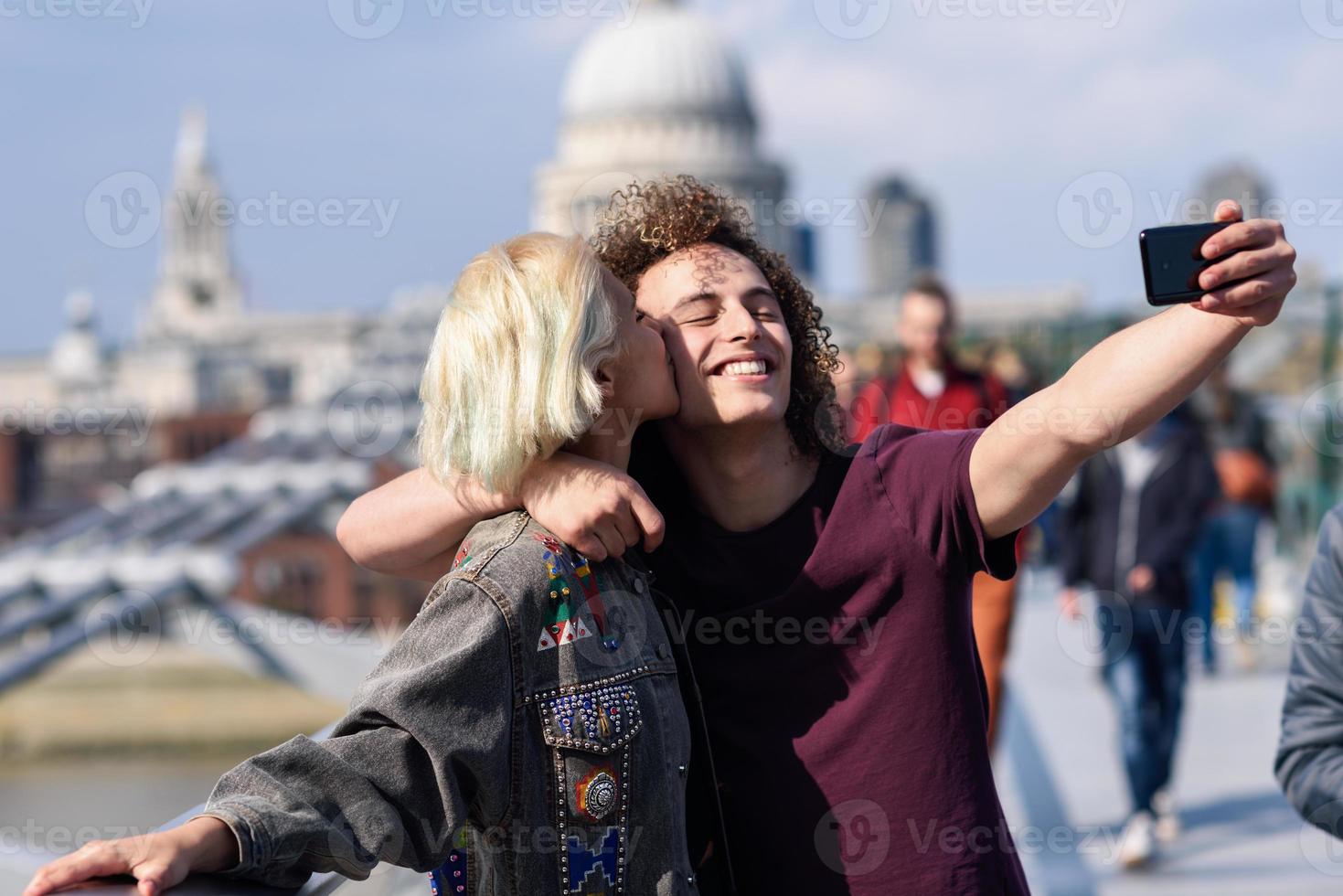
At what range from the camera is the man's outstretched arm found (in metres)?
1.46

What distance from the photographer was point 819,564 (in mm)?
1698

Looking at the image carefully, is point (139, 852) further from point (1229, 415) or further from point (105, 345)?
point (105, 345)

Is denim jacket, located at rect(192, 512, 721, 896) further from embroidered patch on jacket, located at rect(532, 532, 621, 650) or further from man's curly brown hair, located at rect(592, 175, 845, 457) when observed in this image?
man's curly brown hair, located at rect(592, 175, 845, 457)

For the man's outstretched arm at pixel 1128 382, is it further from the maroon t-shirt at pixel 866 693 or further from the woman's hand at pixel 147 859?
the woman's hand at pixel 147 859

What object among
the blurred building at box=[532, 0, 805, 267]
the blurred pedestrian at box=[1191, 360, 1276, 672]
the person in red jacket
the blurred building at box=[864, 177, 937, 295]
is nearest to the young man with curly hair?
the person in red jacket

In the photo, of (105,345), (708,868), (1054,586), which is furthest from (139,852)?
(105,345)

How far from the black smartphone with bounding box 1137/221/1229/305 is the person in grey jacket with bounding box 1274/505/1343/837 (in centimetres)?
49

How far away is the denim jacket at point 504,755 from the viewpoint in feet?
4.41

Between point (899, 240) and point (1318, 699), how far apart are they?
12407 centimetres

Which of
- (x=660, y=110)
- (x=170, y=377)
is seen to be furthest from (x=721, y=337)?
(x=170, y=377)

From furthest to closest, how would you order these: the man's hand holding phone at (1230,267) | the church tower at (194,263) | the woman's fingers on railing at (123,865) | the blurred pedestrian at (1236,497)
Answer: the church tower at (194,263) < the blurred pedestrian at (1236,497) < the man's hand holding phone at (1230,267) < the woman's fingers on railing at (123,865)

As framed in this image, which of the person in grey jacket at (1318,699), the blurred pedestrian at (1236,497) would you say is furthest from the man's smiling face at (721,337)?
the blurred pedestrian at (1236,497)

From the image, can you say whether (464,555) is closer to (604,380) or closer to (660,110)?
(604,380)

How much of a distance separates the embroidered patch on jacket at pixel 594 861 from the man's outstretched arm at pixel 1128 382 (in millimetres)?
477
